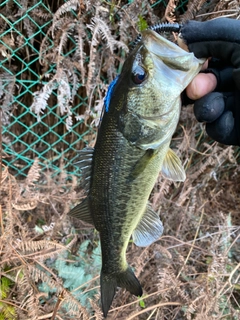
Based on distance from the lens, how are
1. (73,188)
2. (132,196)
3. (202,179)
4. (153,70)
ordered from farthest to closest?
(202,179) < (73,188) < (132,196) < (153,70)

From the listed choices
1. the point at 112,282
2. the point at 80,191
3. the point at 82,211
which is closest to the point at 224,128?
the point at 82,211

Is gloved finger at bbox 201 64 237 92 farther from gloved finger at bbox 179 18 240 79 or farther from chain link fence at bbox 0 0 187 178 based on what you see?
chain link fence at bbox 0 0 187 178

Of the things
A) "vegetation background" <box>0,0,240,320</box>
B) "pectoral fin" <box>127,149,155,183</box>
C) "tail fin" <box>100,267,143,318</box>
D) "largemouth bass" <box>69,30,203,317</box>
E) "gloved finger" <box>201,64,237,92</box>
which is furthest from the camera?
"vegetation background" <box>0,0,240,320</box>

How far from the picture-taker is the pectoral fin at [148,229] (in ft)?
5.49

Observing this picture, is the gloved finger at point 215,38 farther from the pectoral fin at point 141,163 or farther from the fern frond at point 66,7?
the fern frond at point 66,7

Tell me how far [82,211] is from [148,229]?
337 mm

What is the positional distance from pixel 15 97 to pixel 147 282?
175 cm

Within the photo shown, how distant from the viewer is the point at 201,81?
5.03 ft

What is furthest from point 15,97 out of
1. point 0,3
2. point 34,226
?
point 34,226

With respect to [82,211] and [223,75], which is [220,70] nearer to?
[223,75]

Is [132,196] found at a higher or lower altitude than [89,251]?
higher

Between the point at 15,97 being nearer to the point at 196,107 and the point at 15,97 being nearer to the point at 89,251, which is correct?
the point at 89,251

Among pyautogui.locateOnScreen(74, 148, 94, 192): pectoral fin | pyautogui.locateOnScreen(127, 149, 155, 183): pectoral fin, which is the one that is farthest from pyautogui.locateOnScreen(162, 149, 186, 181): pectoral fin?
pyautogui.locateOnScreen(74, 148, 94, 192): pectoral fin

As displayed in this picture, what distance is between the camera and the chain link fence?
8.19 feet
